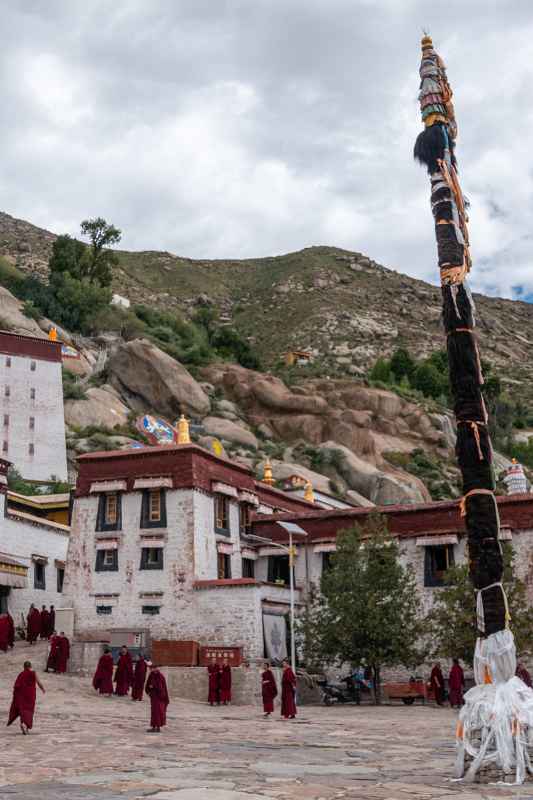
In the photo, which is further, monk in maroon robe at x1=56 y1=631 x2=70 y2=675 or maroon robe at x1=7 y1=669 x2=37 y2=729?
monk in maroon robe at x1=56 y1=631 x2=70 y2=675

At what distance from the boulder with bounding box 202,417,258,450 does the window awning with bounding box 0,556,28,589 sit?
27828mm

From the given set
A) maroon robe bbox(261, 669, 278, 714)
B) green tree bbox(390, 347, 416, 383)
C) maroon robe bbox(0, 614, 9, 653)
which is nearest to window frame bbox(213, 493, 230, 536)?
maroon robe bbox(0, 614, 9, 653)

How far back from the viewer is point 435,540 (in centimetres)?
3103

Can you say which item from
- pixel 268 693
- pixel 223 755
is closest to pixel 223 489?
pixel 268 693

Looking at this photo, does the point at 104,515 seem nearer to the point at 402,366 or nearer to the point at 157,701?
the point at 157,701

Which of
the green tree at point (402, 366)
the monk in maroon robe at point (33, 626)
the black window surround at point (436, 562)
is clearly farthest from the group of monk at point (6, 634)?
the green tree at point (402, 366)

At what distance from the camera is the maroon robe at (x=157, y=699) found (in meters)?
17.0

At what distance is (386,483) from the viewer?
56000 mm

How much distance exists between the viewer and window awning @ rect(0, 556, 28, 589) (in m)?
32.3

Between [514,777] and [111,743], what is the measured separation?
7.24 metres

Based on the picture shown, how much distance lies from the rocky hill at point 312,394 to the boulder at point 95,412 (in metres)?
0.08

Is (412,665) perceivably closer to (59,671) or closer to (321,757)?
(59,671)

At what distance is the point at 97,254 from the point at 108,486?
200 feet

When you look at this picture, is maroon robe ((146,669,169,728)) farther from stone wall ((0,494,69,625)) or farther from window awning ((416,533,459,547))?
stone wall ((0,494,69,625))
